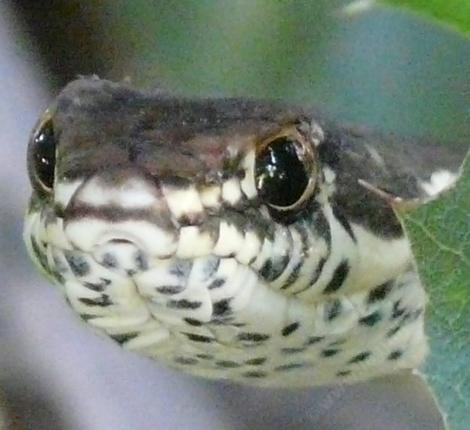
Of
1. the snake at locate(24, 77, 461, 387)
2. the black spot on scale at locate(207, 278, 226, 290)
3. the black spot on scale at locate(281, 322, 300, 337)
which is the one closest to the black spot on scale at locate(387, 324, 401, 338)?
the snake at locate(24, 77, 461, 387)

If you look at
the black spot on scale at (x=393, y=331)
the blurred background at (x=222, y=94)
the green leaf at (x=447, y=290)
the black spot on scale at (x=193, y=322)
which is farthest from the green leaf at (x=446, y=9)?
the blurred background at (x=222, y=94)

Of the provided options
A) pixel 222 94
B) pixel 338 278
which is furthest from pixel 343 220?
pixel 222 94

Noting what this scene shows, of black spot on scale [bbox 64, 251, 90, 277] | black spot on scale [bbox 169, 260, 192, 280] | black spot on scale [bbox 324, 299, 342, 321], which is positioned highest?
black spot on scale [bbox 64, 251, 90, 277]

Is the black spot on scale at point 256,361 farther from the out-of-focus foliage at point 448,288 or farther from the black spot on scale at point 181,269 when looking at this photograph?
the out-of-focus foliage at point 448,288

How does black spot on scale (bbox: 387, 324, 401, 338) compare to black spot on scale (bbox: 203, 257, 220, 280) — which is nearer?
black spot on scale (bbox: 203, 257, 220, 280)

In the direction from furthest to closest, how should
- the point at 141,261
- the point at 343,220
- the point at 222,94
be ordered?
the point at 222,94 → the point at 343,220 → the point at 141,261

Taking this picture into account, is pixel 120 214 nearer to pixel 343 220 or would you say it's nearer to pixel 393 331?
pixel 343 220

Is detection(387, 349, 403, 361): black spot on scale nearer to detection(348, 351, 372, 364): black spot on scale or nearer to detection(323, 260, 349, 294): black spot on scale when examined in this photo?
detection(348, 351, 372, 364): black spot on scale
